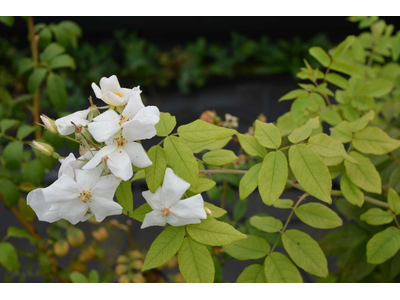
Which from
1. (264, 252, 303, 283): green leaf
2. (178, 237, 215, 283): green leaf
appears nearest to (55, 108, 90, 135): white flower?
(178, 237, 215, 283): green leaf

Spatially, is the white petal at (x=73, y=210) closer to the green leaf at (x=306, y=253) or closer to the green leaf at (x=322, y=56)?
the green leaf at (x=306, y=253)

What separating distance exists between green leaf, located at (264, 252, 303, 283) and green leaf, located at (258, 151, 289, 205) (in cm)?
22

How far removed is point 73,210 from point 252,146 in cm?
42

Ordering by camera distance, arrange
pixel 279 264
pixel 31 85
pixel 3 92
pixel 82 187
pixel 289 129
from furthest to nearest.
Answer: pixel 3 92 → pixel 31 85 → pixel 289 129 → pixel 279 264 → pixel 82 187

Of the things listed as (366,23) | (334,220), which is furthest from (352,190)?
(366,23)

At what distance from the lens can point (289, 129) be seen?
1.13 metres

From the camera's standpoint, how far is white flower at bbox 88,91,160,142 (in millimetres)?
620

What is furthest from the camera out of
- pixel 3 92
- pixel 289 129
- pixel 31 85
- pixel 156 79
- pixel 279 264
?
pixel 156 79

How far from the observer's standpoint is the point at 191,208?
0.67 m

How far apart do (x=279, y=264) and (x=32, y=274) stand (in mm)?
1254

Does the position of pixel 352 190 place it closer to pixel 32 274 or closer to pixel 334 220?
pixel 334 220

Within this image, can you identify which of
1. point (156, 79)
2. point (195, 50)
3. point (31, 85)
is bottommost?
point (31, 85)

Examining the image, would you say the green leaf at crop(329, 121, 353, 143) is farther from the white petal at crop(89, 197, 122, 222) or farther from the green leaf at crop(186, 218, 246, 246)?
the white petal at crop(89, 197, 122, 222)

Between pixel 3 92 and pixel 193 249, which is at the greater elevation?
pixel 3 92
